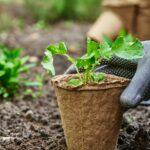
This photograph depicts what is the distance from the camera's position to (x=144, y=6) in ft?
19.6

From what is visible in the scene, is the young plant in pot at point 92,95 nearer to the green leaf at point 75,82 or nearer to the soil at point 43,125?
the green leaf at point 75,82

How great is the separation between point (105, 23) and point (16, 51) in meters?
2.10

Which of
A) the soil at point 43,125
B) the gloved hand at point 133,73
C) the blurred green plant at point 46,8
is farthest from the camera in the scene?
the blurred green plant at point 46,8

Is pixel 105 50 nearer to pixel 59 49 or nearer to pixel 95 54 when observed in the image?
pixel 95 54

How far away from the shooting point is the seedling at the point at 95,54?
7.91ft

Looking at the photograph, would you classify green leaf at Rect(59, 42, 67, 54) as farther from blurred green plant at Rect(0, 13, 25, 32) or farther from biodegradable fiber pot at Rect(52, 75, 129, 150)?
blurred green plant at Rect(0, 13, 25, 32)

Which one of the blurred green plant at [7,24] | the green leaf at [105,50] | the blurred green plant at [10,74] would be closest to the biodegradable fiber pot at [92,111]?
the green leaf at [105,50]

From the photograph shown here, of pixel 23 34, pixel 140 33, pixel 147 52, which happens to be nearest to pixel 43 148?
pixel 147 52

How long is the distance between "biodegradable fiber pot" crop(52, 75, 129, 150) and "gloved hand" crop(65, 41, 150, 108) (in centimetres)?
8

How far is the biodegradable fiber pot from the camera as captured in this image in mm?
2432

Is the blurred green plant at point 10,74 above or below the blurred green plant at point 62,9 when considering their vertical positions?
above

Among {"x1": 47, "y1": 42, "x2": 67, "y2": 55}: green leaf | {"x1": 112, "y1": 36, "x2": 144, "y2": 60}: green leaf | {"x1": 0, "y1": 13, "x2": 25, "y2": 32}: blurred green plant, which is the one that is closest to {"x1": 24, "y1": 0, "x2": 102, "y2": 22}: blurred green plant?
{"x1": 0, "y1": 13, "x2": 25, "y2": 32}: blurred green plant

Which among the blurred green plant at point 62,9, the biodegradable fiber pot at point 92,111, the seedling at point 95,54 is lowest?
the blurred green plant at point 62,9

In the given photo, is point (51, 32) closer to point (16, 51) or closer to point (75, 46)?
point (75, 46)
